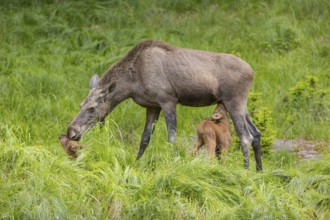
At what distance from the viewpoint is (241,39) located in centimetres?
2009

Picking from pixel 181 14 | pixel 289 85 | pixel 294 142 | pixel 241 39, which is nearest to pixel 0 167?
pixel 294 142

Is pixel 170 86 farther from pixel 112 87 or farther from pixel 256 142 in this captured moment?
pixel 256 142

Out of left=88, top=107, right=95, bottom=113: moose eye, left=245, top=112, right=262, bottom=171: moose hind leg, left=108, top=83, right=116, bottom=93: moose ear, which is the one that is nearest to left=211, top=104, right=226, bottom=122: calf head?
left=245, top=112, right=262, bottom=171: moose hind leg

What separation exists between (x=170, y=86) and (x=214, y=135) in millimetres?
937

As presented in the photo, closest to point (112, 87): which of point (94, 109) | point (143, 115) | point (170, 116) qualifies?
point (94, 109)

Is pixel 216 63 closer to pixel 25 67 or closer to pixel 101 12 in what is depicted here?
pixel 25 67

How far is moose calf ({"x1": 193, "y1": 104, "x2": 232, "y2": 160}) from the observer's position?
12.6 metres

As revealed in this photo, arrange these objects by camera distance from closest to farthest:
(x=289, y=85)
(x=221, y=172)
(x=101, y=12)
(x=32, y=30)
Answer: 1. (x=221, y=172)
2. (x=289, y=85)
3. (x=32, y=30)
4. (x=101, y=12)

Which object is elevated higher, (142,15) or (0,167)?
(0,167)

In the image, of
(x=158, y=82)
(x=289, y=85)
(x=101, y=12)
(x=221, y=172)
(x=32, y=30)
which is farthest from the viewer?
(x=101, y=12)

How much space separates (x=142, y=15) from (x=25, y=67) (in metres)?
4.27

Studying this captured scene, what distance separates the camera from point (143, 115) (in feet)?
54.2

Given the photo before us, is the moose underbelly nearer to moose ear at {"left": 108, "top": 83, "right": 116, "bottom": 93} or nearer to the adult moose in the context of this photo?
the adult moose

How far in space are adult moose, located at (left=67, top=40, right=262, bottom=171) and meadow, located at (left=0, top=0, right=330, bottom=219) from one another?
37cm
